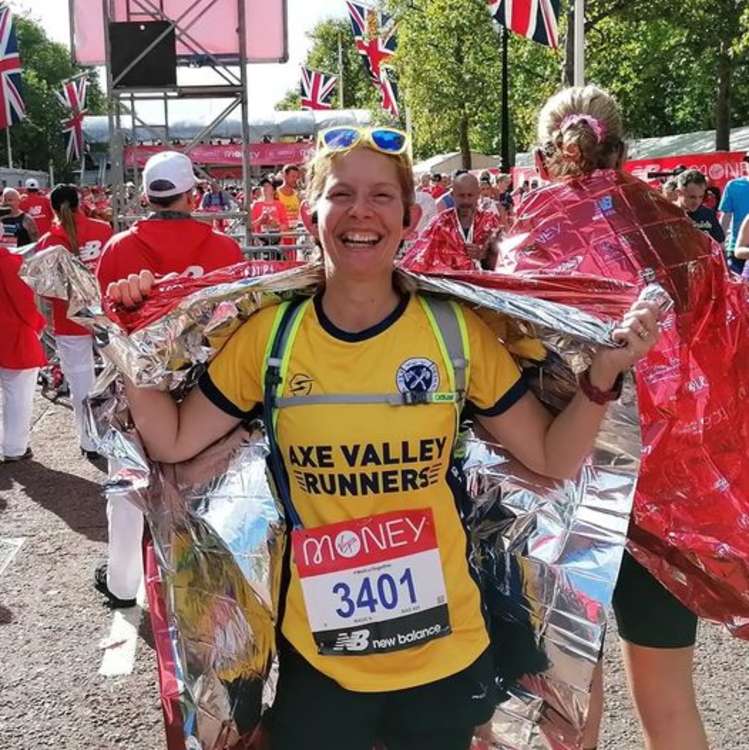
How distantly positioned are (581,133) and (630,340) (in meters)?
0.79

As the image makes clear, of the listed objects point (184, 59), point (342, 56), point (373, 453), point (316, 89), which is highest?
→ point (342, 56)

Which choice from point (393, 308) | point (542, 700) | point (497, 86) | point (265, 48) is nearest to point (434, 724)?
point (542, 700)

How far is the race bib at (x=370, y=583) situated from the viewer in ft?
6.72

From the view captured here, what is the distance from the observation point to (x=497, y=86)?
32.0 meters

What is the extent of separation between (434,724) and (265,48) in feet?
26.2

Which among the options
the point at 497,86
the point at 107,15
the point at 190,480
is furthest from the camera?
the point at 497,86

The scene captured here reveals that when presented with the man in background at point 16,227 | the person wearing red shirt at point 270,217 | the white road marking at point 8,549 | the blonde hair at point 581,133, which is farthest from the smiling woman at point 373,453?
the man in background at point 16,227

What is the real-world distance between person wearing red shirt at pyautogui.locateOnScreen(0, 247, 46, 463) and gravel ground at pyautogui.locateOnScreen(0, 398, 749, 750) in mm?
1532

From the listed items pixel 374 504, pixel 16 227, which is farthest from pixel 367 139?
pixel 16 227

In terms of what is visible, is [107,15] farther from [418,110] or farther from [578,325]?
[418,110]

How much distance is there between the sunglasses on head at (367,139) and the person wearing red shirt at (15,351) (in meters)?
5.69

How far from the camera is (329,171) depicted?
2.06 m

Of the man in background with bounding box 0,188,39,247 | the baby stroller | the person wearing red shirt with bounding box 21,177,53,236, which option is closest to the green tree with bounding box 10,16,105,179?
the person wearing red shirt with bounding box 21,177,53,236

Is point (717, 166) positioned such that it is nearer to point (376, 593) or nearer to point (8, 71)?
point (8, 71)
